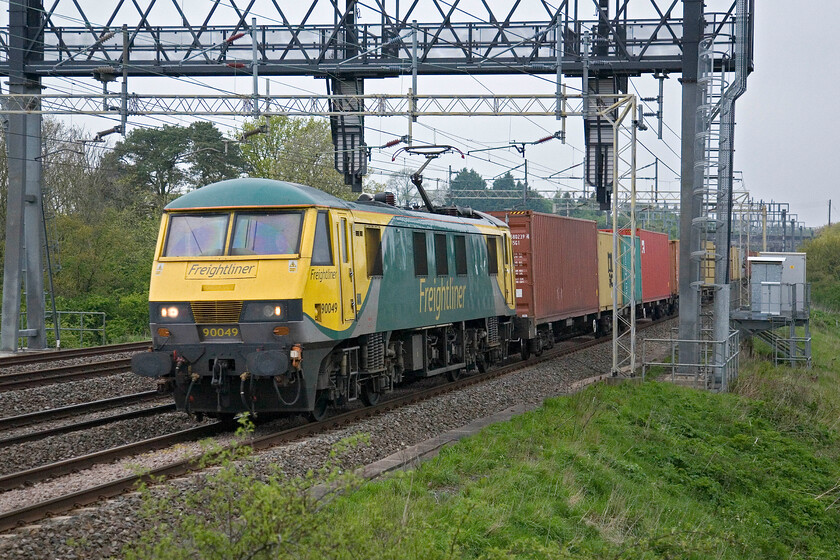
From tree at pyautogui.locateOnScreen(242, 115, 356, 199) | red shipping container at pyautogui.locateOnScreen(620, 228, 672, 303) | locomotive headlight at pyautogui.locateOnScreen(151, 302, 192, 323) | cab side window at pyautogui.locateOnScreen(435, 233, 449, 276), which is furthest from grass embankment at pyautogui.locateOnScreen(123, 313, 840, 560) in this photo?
tree at pyautogui.locateOnScreen(242, 115, 356, 199)

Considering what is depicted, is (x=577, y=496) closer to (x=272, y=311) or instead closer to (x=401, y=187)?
(x=272, y=311)

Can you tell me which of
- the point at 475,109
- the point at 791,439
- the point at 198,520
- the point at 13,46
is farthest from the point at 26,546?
the point at 13,46

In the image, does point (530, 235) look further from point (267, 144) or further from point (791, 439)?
point (267, 144)

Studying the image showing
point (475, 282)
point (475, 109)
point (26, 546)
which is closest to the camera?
point (26, 546)

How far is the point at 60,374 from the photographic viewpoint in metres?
17.6

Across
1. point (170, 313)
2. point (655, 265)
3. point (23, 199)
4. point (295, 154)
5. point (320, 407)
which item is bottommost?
point (320, 407)

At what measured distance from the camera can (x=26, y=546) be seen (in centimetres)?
670

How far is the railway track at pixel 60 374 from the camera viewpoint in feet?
52.7

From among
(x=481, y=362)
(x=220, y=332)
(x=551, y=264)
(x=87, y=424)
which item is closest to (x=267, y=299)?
(x=220, y=332)

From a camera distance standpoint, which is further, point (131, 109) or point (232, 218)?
point (131, 109)

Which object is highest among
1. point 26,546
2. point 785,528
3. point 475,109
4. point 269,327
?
point 475,109

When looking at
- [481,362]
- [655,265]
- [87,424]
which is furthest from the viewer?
[655,265]

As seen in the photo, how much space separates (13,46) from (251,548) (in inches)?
858

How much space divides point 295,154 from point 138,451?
1320 inches
